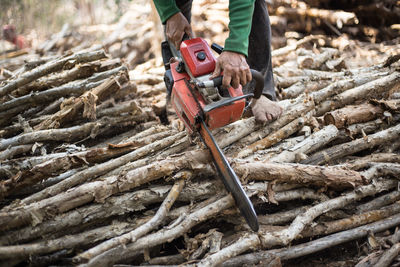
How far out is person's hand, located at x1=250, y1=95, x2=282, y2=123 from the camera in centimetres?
266

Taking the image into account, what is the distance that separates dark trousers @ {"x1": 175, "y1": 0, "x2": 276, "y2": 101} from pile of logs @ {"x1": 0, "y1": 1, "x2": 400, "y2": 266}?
1.11 feet

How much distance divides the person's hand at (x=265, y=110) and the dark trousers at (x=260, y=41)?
0.20 m

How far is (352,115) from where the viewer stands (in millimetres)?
2729

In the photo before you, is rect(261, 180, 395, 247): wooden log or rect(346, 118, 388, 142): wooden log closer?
rect(261, 180, 395, 247): wooden log

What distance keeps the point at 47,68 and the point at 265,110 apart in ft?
7.72

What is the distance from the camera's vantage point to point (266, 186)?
2.16m

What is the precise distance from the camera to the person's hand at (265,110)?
2.66m

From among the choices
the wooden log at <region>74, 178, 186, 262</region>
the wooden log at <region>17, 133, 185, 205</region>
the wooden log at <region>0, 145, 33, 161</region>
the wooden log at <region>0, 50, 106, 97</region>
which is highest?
the wooden log at <region>0, 50, 106, 97</region>

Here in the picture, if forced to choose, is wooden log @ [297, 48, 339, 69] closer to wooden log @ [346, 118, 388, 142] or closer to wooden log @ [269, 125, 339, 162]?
wooden log @ [346, 118, 388, 142]

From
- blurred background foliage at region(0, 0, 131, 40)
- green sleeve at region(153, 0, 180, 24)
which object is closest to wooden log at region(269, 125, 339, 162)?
green sleeve at region(153, 0, 180, 24)

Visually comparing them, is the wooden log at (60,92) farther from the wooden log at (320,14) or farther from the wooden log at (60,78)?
the wooden log at (320,14)

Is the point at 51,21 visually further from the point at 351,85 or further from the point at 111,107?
the point at 351,85

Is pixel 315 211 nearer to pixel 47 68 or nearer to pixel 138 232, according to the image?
pixel 138 232

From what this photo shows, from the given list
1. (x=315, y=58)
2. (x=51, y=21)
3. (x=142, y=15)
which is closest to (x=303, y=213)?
(x=315, y=58)
